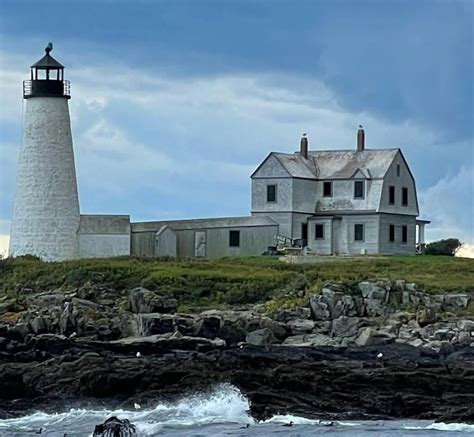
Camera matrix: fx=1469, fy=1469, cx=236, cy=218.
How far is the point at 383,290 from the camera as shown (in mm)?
41656

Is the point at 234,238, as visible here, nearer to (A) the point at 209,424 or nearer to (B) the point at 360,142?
(B) the point at 360,142

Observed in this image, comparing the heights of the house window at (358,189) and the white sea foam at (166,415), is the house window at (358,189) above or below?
above

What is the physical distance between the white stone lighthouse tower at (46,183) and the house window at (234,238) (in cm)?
560

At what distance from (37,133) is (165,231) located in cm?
581

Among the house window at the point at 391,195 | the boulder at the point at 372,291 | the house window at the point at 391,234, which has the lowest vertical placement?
the boulder at the point at 372,291

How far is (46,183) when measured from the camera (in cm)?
5097

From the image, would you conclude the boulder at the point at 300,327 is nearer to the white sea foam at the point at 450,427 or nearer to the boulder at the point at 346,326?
the boulder at the point at 346,326

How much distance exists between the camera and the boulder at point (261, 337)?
3659 cm

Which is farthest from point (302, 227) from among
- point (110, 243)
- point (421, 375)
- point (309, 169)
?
point (421, 375)

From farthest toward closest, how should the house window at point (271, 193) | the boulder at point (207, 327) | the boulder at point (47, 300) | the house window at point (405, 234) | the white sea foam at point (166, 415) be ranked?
1. the house window at point (405, 234)
2. the house window at point (271, 193)
3. the boulder at point (47, 300)
4. the boulder at point (207, 327)
5. the white sea foam at point (166, 415)

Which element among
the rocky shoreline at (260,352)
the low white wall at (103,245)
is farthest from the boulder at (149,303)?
the low white wall at (103,245)

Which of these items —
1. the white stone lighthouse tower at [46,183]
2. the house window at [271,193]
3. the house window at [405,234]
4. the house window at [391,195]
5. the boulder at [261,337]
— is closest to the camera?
the boulder at [261,337]

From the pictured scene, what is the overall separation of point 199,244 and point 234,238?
4.28 feet

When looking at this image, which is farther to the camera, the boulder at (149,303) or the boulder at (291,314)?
the boulder at (149,303)
